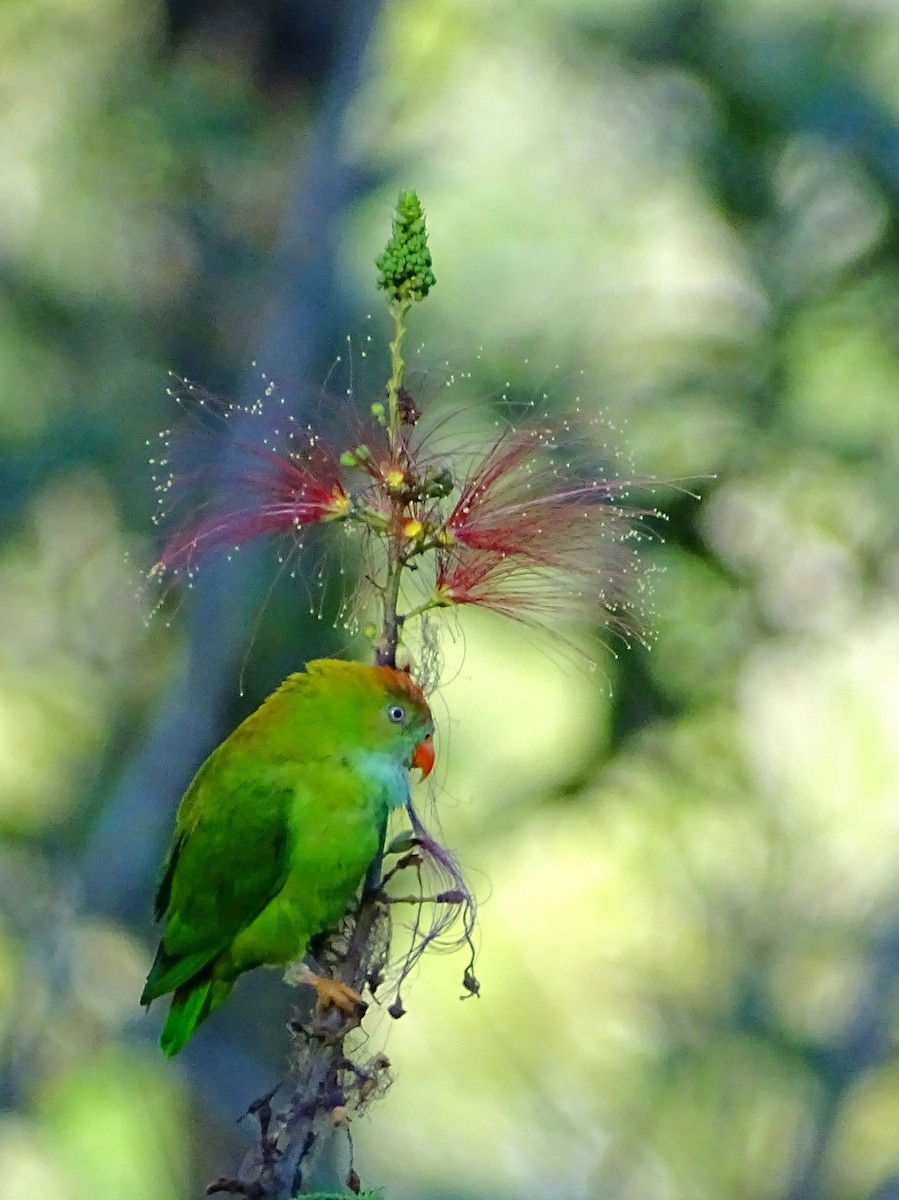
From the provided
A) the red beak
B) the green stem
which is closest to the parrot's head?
the red beak

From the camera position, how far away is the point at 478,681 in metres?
2.92

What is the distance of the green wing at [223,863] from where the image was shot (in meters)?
1.09

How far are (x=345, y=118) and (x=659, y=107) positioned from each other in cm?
74

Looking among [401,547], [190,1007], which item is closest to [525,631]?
[190,1007]

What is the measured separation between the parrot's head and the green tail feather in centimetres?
28

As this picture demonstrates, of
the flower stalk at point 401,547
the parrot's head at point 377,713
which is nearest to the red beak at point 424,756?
the parrot's head at point 377,713

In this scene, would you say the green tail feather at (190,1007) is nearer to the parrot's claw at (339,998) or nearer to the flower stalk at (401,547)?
the flower stalk at (401,547)

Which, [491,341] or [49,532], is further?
[49,532]

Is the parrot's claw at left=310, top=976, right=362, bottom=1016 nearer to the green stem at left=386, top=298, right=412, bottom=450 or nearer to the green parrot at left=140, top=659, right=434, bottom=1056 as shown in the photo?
the green parrot at left=140, top=659, right=434, bottom=1056

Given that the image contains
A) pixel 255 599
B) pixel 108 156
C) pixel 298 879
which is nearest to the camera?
pixel 298 879

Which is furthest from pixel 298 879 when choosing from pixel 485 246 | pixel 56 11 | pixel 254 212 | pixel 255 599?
pixel 56 11

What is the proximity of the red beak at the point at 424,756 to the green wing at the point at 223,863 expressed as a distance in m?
0.12

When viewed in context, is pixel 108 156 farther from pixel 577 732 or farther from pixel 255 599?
pixel 577 732

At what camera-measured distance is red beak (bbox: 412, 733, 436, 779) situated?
3.41 ft
